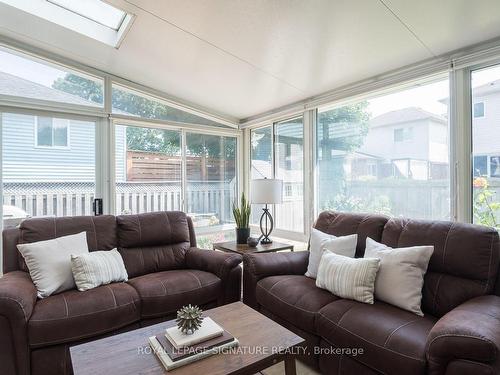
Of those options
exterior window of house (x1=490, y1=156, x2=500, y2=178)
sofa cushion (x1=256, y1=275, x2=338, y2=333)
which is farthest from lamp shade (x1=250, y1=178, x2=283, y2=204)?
exterior window of house (x1=490, y1=156, x2=500, y2=178)

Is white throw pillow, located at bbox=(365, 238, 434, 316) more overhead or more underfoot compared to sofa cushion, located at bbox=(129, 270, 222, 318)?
more overhead

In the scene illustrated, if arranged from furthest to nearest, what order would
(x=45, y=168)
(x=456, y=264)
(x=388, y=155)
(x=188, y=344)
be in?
(x=45, y=168) < (x=388, y=155) < (x=456, y=264) < (x=188, y=344)

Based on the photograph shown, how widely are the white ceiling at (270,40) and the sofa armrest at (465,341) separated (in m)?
1.75

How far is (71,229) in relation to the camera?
2480 millimetres

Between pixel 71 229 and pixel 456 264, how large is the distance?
9.24ft

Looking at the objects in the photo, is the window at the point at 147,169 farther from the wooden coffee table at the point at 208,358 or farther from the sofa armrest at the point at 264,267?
the wooden coffee table at the point at 208,358

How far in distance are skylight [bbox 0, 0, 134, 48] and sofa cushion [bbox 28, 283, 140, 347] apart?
218 cm

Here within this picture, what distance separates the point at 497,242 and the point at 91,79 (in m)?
4.15

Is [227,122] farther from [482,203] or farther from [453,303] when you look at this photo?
[453,303]

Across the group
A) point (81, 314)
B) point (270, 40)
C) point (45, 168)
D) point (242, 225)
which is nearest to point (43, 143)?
point (45, 168)

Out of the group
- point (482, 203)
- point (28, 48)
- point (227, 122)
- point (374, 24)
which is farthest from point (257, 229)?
point (28, 48)

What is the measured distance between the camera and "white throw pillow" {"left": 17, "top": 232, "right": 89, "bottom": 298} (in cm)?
207

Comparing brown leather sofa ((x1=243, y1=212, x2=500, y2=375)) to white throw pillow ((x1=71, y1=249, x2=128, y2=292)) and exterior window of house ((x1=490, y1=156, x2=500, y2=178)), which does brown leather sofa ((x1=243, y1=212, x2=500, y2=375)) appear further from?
white throw pillow ((x1=71, y1=249, x2=128, y2=292))

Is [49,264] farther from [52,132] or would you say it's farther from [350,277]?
[350,277]
